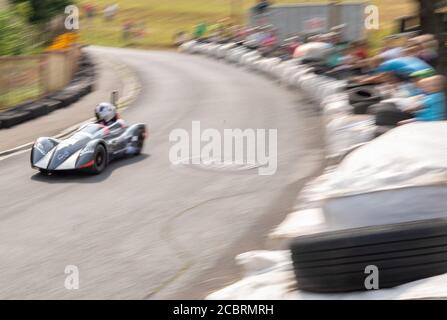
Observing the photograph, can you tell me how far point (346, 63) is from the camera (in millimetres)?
15867

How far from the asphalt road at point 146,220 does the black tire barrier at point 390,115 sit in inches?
54.9

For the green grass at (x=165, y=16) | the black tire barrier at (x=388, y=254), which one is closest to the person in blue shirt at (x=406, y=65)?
the black tire barrier at (x=388, y=254)

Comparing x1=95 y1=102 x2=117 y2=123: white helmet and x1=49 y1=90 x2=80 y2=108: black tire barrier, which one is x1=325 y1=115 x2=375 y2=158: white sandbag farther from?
x1=49 y1=90 x2=80 y2=108: black tire barrier

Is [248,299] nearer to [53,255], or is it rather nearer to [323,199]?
[323,199]

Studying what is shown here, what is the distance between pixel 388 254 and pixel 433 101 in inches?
167

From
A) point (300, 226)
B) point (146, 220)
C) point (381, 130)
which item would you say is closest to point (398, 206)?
point (300, 226)

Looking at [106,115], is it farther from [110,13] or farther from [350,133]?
[110,13]

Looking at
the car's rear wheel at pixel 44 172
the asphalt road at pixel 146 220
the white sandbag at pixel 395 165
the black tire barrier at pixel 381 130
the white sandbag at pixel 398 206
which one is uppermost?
the white sandbag at pixel 395 165

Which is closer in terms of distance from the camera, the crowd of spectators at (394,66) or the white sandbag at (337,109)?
the crowd of spectators at (394,66)

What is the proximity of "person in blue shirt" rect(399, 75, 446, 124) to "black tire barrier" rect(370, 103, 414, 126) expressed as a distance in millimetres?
253

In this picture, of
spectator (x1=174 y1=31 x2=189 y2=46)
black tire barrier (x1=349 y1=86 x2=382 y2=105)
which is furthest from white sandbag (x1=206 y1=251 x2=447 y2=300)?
spectator (x1=174 y1=31 x2=189 y2=46)

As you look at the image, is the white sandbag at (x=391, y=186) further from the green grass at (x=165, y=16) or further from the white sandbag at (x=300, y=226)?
the green grass at (x=165, y=16)

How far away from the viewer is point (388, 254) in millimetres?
5363

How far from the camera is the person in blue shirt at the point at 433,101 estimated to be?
9.02m
